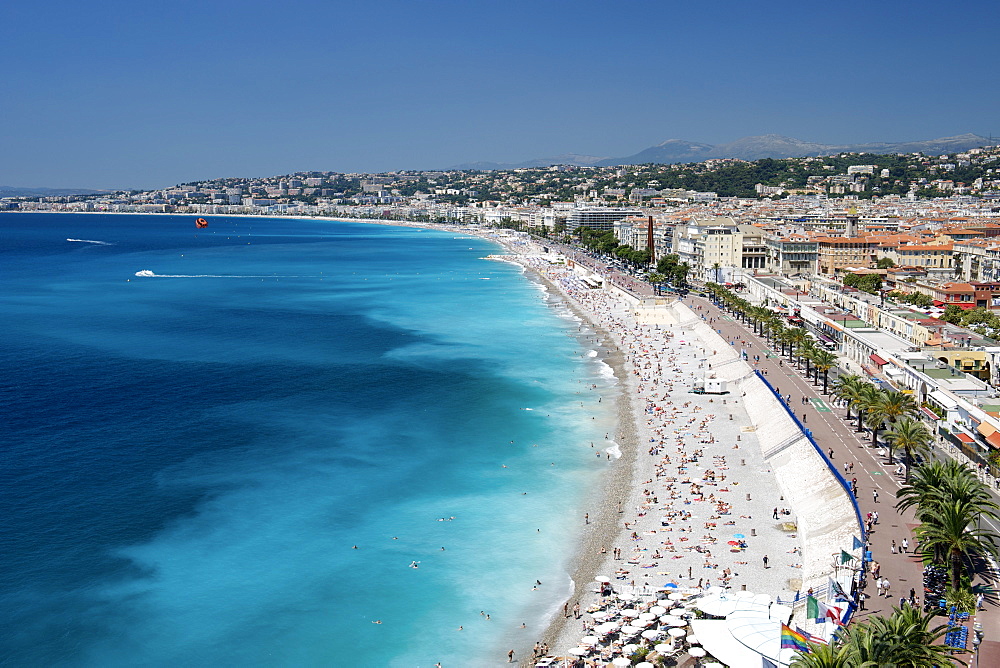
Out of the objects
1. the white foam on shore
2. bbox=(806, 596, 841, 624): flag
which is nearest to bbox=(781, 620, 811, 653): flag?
bbox=(806, 596, 841, 624): flag

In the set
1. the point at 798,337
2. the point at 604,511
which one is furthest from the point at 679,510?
the point at 798,337

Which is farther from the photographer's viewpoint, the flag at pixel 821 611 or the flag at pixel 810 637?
the flag at pixel 821 611

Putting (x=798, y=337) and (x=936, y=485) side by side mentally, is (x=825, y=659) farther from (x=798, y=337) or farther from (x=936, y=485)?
(x=798, y=337)

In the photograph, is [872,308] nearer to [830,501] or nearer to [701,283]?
[830,501]

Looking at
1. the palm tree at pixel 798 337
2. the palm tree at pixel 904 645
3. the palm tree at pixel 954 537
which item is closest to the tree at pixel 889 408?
the palm tree at pixel 954 537

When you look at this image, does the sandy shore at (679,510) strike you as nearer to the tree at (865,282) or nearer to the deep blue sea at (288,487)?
the deep blue sea at (288,487)

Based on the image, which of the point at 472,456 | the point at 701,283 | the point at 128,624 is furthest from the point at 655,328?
the point at 128,624

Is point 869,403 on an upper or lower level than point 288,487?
upper
